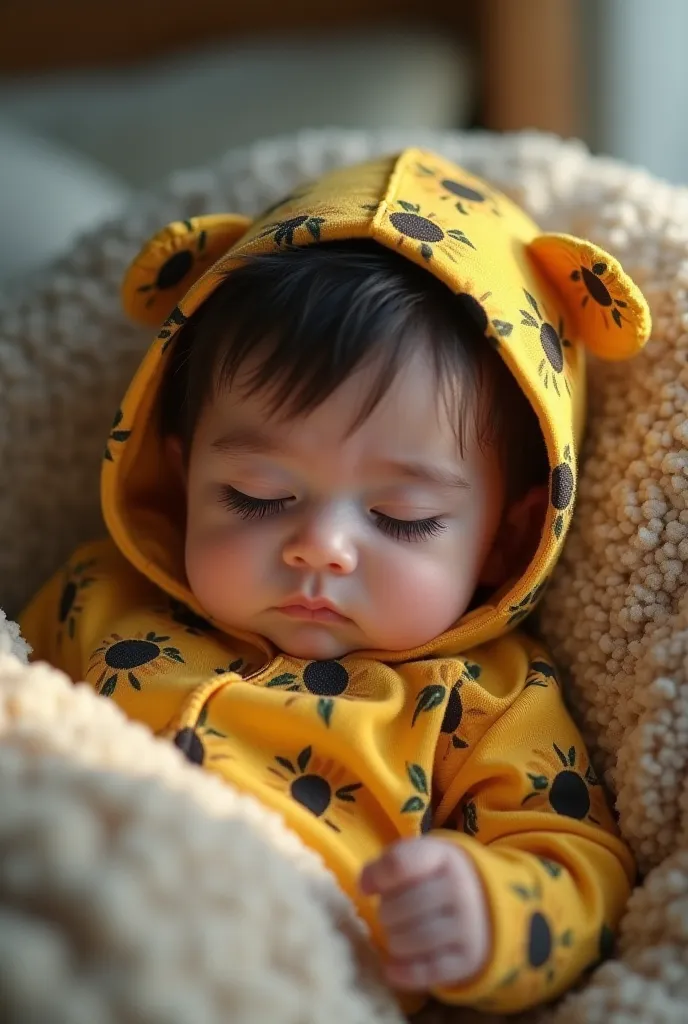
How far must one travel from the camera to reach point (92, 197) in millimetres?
1385

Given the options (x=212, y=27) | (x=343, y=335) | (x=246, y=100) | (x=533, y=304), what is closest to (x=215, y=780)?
(x=343, y=335)

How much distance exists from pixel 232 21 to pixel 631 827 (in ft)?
5.28

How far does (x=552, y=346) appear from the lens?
839mm

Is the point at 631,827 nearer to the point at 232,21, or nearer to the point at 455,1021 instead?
the point at 455,1021

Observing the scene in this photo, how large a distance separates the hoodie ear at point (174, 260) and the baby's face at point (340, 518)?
0.16 m

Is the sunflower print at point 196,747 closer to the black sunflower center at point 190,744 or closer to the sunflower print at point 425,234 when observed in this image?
the black sunflower center at point 190,744

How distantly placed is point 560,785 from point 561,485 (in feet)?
0.71

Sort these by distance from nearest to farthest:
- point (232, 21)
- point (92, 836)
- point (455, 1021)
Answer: point (92, 836), point (455, 1021), point (232, 21)

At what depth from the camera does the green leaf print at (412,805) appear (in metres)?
0.76

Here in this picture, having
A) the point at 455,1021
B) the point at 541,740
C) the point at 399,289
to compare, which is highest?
the point at 399,289

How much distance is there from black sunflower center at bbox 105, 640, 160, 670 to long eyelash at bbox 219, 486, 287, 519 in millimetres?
131

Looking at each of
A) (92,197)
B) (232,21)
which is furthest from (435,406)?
(232,21)

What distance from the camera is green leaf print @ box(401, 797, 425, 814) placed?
2.48ft

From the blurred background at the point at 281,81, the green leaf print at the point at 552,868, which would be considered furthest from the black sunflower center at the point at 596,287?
the blurred background at the point at 281,81
